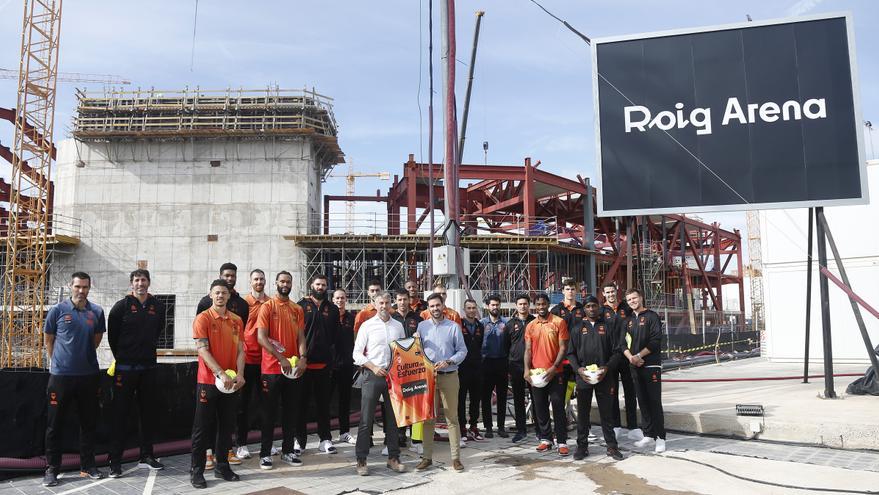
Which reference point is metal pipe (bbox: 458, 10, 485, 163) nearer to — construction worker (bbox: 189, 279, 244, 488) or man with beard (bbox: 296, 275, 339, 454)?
man with beard (bbox: 296, 275, 339, 454)

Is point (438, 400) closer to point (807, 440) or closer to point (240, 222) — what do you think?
point (807, 440)

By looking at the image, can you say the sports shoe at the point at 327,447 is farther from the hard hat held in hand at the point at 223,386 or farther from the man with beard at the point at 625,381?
the man with beard at the point at 625,381

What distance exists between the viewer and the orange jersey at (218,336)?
5906mm

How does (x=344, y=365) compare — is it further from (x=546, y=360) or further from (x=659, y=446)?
(x=659, y=446)

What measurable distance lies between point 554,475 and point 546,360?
1564 mm

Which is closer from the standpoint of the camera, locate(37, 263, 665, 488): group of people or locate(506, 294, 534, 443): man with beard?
locate(37, 263, 665, 488): group of people

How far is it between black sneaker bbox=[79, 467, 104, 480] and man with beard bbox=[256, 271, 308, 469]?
5.14 feet

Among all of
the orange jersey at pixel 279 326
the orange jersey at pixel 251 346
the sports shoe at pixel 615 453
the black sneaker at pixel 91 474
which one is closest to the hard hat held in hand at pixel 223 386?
the orange jersey at pixel 279 326

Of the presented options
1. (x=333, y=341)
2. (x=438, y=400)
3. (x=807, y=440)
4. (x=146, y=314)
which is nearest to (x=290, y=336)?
(x=333, y=341)

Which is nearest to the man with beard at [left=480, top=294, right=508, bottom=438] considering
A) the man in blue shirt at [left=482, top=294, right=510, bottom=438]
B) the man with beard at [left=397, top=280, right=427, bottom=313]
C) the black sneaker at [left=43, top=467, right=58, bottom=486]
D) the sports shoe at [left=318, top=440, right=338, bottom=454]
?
the man in blue shirt at [left=482, top=294, right=510, bottom=438]

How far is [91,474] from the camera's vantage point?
19.9ft

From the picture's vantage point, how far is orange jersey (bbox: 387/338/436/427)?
645 cm

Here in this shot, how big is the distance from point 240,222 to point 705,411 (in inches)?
1129

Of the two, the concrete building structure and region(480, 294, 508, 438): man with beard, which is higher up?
the concrete building structure
